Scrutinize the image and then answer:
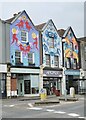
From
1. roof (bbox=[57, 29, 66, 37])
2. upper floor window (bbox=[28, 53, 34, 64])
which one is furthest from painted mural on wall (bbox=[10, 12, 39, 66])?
roof (bbox=[57, 29, 66, 37])

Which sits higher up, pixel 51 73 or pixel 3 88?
pixel 51 73

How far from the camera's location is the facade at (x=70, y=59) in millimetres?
47156

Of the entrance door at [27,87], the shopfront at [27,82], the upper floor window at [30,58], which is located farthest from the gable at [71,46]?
the entrance door at [27,87]

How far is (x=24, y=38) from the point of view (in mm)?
40875

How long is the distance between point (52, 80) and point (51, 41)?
565cm

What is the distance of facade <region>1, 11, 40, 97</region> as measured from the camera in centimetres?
3801

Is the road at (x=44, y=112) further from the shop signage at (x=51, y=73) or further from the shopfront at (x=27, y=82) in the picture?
the shop signage at (x=51, y=73)

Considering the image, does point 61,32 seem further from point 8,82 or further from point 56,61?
point 8,82

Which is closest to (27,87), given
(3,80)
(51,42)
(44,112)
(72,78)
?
(3,80)

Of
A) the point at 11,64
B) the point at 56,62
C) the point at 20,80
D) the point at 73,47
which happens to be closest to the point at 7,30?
the point at 11,64

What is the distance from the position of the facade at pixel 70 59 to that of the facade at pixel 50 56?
1.08m

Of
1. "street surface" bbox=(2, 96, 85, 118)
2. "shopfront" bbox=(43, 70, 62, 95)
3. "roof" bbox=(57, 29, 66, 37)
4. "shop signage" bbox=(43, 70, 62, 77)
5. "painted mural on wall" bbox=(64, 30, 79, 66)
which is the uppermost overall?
"roof" bbox=(57, 29, 66, 37)

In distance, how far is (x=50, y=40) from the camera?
45.0 meters

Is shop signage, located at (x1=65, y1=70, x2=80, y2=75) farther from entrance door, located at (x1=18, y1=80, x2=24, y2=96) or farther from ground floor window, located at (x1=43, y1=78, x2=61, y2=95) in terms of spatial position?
entrance door, located at (x1=18, y1=80, x2=24, y2=96)
